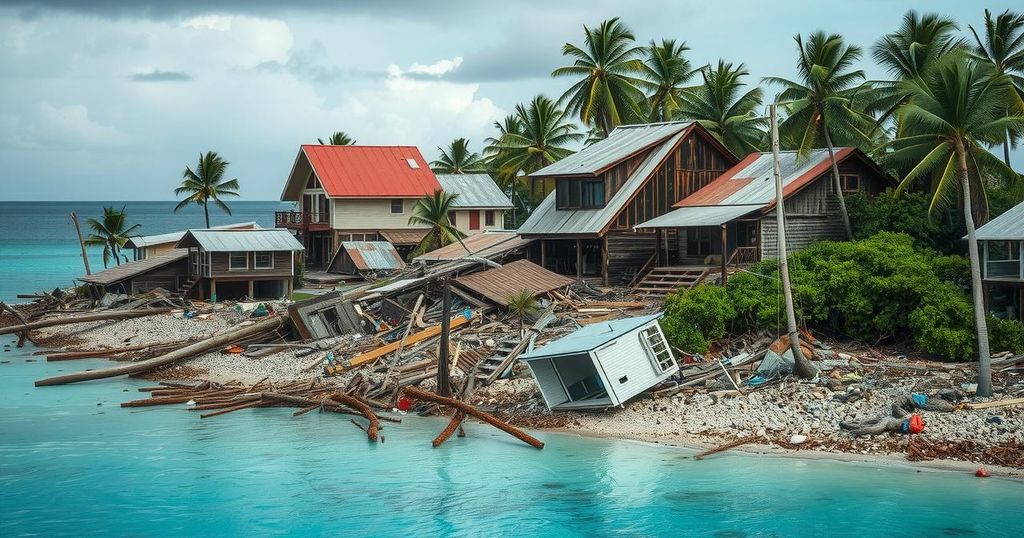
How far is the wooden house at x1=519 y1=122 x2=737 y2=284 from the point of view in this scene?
47.2 m

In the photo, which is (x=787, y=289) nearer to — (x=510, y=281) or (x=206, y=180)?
(x=510, y=281)

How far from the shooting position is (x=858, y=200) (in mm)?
43094

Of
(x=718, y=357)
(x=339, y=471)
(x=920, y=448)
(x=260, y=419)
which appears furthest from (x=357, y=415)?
(x=920, y=448)

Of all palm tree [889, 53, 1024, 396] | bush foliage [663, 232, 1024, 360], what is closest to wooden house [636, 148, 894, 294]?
bush foliage [663, 232, 1024, 360]

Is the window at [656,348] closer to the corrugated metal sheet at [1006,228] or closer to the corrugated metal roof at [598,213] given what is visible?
the corrugated metal sheet at [1006,228]

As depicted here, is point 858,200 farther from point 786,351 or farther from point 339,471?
point 339,471

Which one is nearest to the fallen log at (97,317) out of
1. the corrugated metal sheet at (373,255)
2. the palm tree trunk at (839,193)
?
the corrugated metal sheet at (373,255)

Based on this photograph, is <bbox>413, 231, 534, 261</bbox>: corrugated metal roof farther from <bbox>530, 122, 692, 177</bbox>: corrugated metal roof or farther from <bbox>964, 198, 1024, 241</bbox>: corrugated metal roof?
<bbox>964, 198, 1024, 241</bbox>: corrugated metal roof

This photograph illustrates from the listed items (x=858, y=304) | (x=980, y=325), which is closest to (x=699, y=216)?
(x=858, y=304)

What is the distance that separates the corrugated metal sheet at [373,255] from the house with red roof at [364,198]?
139 inches

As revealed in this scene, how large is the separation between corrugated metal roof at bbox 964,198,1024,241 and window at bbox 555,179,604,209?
18.5 meters

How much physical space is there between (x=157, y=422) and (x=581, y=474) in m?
14.2

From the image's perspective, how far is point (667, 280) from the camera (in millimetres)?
43281

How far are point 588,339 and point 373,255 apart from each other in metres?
28.9
